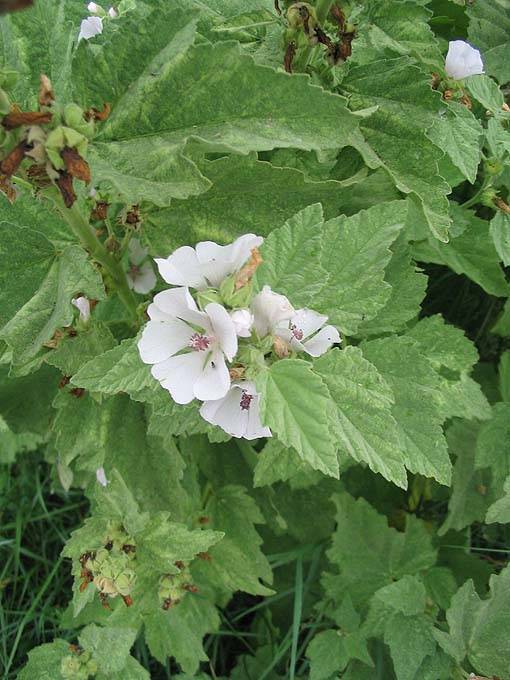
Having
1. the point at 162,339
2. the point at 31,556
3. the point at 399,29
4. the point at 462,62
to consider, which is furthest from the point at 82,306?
the point at 31,556

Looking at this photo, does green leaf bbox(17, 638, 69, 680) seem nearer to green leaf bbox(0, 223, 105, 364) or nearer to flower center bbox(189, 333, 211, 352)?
green leaf bbox(0, 223, 105, 364)

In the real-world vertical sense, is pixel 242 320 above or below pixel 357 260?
above

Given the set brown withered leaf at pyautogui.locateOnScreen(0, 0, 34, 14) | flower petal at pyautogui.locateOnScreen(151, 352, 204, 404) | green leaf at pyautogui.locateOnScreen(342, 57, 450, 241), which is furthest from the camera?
green leaf at pyautogui.locateOnScreen(342, 57, 450, 241)

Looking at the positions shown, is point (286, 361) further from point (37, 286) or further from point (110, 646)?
point (110, 646)

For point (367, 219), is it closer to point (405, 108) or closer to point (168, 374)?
point (405, 108)

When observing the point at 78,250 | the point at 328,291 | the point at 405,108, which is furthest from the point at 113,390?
the point at 405,108

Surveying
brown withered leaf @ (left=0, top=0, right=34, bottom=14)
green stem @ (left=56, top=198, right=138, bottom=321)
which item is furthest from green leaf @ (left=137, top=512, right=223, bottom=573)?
brown withered leaf @ (left=0, top=0, right=34, bottom=14)
